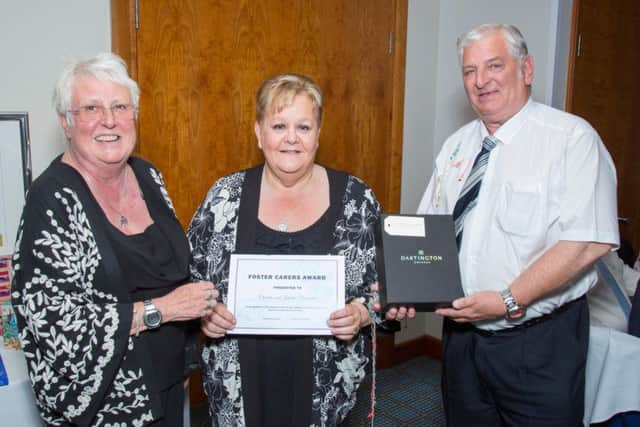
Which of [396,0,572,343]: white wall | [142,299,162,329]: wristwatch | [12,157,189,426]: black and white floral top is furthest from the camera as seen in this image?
[396,0,572,343]: white wall

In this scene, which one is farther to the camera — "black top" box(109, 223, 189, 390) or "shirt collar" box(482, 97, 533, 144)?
"shirt collar" box(482, 97, 533, 144)

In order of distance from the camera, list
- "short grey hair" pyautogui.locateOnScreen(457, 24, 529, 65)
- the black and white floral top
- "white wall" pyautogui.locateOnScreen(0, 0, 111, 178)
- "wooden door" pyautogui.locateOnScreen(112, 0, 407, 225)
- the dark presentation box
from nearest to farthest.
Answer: the black and white floral top < the dark presentation box < "short grey hair" pyautogui.locateOnScreen(457, 24, 529, 65) < "white wall" pyautogui.locateOnScreen(0, 0, 111, 178) < "wooden door" pyautogui.locateOnScreen(112, 0, 407, 225)

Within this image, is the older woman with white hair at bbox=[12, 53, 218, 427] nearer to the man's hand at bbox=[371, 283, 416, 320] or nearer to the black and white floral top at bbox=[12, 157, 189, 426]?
the black and white floral top at bbox=[12, 157, 189, 426]

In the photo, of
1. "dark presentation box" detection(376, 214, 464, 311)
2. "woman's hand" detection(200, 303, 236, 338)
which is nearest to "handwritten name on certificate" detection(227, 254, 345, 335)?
"woman's hand" detection(200, 303, 236, 338)

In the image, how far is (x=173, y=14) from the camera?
2393mm

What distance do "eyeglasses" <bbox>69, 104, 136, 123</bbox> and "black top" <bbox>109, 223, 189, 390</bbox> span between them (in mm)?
307

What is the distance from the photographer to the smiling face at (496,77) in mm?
1745

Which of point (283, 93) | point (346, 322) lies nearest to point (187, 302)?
point (346, 322)

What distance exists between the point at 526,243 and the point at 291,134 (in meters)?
0.81

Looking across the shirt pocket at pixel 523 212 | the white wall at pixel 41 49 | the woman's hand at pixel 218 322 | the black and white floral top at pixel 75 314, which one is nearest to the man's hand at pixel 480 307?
the shirt pocket at pixel 523 212

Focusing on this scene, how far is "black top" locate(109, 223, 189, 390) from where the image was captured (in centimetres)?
150

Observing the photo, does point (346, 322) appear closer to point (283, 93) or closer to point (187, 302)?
point (187, 302)

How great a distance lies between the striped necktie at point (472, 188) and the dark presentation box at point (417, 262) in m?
0.17

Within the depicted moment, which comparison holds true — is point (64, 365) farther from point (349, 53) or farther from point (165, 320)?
point (349, 53)
